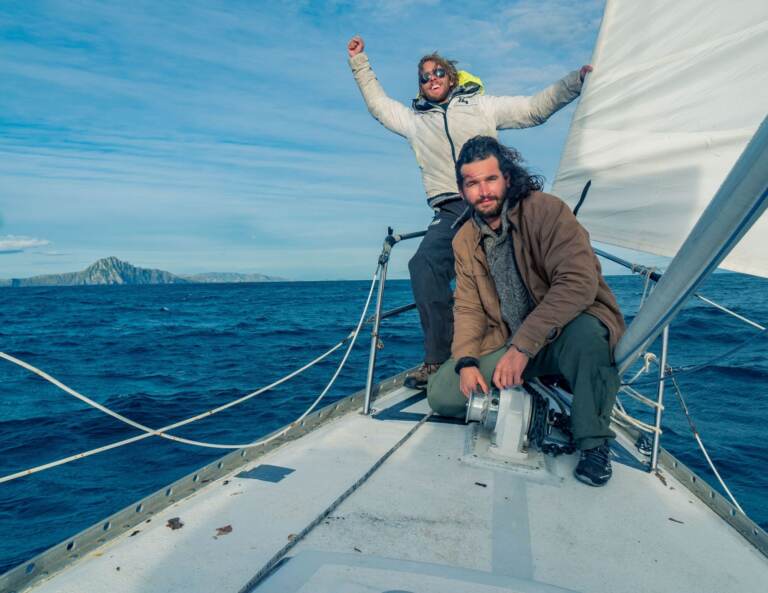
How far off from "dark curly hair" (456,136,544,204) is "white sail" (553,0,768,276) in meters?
0.56

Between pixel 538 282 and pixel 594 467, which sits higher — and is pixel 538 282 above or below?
above

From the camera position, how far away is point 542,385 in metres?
2.81

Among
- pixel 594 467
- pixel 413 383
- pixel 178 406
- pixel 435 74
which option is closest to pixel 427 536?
pixel 594 467

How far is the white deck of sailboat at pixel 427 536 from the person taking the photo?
1248 mm

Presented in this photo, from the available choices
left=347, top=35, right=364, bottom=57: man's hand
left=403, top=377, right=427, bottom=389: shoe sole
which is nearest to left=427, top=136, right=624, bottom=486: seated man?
left=403, top=377, right=427, bottom=389: shoe sole

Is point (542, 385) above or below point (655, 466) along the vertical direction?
above

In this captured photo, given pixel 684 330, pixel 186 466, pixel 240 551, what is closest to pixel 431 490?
pixel 240 551

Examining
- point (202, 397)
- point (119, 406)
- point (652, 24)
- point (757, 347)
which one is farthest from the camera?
point (757, 347)

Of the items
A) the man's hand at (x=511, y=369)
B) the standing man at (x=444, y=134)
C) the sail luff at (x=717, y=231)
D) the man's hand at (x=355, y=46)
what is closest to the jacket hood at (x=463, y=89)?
the standing man at (x=444, y=134)

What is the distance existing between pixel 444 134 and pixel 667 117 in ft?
4.56

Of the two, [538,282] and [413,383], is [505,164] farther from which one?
[413,383]

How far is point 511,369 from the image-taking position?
224 cm

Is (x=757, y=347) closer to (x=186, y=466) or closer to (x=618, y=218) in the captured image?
(x=618, y=218)

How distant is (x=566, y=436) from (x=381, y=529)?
4.63ft
